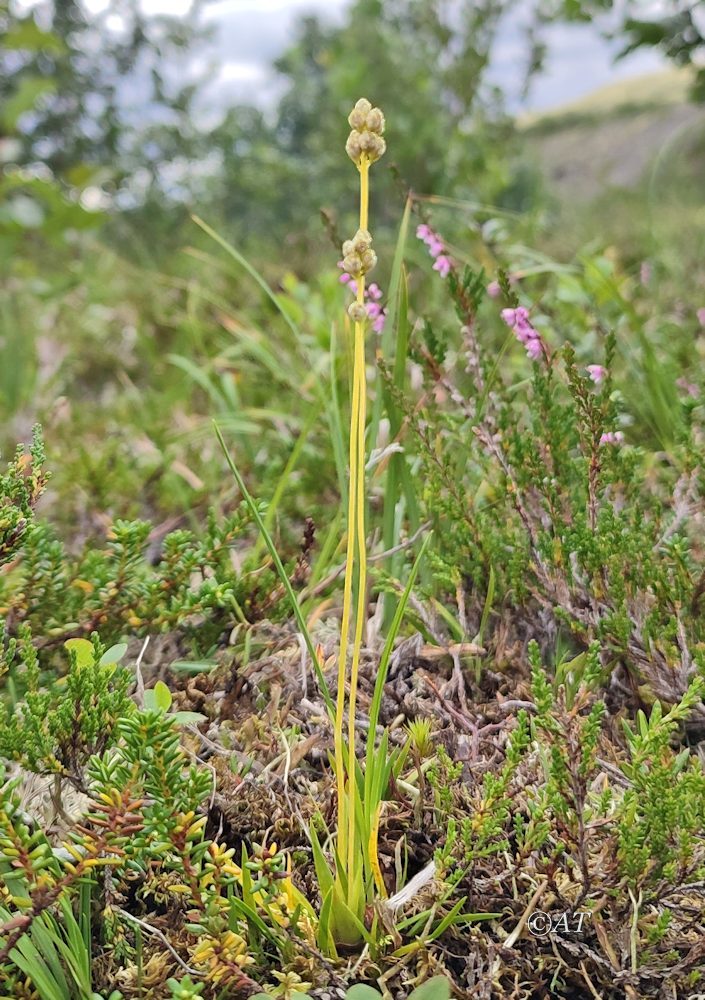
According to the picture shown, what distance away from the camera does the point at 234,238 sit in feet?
21.5

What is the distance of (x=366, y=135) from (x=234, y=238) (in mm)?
6062

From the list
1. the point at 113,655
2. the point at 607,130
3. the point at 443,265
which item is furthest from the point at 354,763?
the point at 607,130

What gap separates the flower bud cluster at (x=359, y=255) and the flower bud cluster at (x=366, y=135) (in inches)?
3.2

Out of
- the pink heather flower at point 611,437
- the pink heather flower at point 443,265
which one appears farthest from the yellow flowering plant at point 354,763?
the pink heather flower at point 443,265

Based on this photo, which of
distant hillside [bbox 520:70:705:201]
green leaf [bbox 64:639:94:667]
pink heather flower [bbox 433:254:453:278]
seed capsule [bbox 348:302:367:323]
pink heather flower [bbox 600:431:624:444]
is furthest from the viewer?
distant hillside [bbox 520:70:705:201]

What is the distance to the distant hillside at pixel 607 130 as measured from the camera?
21.8 meters

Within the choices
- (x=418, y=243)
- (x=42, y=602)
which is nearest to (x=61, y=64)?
(x=418, y=243)

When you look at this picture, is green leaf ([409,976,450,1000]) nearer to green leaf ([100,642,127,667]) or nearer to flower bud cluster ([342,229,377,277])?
green leaf ([100,642,127,667])

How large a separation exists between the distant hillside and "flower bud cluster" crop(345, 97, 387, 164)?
20.3 metres

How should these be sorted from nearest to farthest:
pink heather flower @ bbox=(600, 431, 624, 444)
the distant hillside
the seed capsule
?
1. the seed capsule
2. pink heather flower @ bbox=(600, 431, 624, 444)
3. the distant hillside

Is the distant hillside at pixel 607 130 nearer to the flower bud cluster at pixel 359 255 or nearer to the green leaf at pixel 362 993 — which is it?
the flower bud cluster at pixel 359 255

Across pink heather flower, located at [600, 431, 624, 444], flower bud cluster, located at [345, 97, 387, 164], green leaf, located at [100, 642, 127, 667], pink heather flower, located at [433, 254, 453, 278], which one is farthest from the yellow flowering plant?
pink heather flower, located at [433, 254, 453, 278]

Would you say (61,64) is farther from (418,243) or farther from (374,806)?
(374,806)

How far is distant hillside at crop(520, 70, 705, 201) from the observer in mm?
21797
